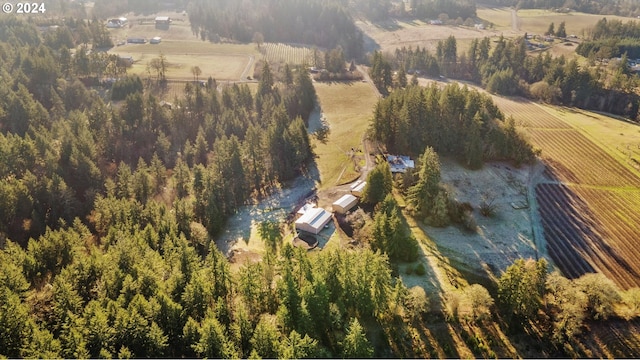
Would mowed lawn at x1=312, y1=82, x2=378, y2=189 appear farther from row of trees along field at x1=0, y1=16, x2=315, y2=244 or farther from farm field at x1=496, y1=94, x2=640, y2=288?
farm field at x1=496, y1=94, x2=640, y2=288

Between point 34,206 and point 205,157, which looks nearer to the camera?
point 34,206

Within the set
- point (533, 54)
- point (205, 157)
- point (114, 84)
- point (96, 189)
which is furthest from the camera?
point (533, 54)

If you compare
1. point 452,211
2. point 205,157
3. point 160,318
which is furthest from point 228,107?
point 160,318

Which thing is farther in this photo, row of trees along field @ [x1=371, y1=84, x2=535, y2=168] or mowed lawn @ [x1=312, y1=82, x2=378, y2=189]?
mowed lawn @ [x1=312, y1=82, x2=378, y2=189]

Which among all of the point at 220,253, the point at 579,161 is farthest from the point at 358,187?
the point at 579,161

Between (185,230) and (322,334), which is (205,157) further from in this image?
(322,334)

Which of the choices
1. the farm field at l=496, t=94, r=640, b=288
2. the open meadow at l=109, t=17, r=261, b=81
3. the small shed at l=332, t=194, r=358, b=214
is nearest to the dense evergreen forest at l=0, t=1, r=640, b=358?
the small shed at l=332, t=194, r=358, b=214

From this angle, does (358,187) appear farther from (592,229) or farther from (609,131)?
(609,131)
